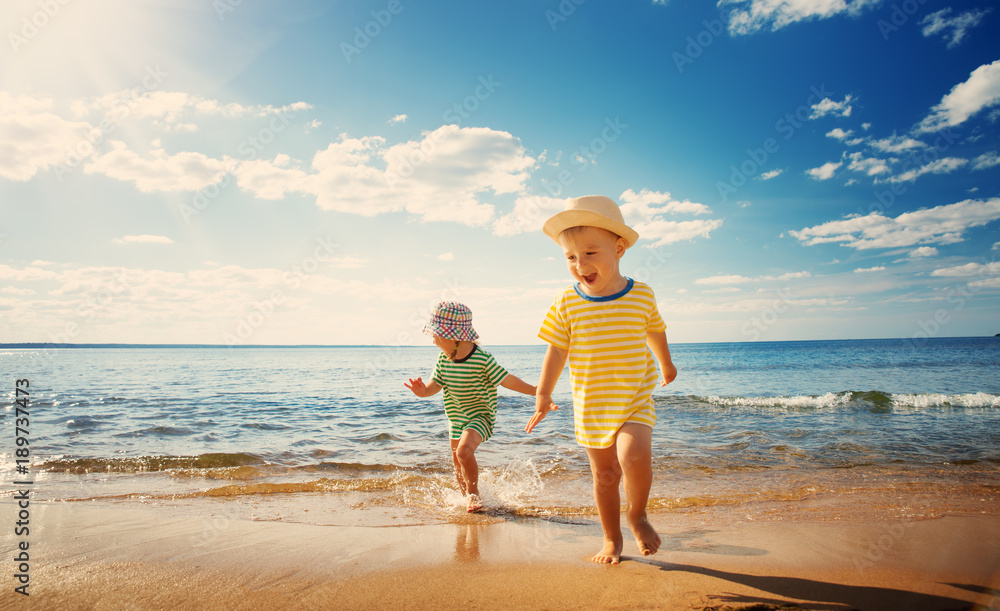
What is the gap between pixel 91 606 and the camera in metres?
2.37

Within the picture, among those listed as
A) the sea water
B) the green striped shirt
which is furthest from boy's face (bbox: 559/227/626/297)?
the sea water

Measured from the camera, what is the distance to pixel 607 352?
2.79 metres

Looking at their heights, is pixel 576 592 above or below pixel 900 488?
above

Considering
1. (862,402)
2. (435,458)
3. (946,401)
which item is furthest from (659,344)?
→ (946,401)

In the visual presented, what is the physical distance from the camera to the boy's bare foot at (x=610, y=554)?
2.83m

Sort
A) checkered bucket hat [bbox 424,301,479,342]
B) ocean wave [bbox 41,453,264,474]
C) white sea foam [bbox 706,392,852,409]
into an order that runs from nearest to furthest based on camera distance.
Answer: checkered bucket hat [bbox 424,301,479,342] < ocean wave [bbox 41,453,264,474] < white sea foam [bbox 706,392,852,409]

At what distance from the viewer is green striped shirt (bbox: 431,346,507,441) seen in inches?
174

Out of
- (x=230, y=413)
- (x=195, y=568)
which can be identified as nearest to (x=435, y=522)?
(x=195, y=568)

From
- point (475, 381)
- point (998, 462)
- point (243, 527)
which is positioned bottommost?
point (998, 462)

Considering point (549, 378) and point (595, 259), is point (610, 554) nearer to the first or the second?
point (549, 378)

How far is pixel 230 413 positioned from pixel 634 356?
36.2ft

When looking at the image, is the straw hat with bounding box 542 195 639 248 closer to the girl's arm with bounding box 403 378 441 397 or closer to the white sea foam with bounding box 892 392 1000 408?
the girl's arm with bounding box 403 378 441 397

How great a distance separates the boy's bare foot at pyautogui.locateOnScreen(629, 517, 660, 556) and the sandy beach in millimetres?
135

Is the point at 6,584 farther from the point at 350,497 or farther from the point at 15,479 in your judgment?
the point at 15,479
